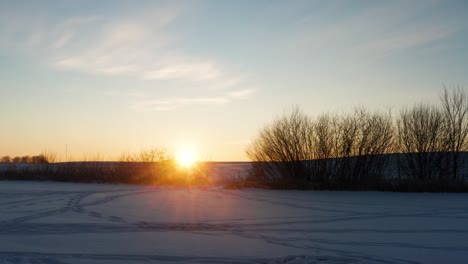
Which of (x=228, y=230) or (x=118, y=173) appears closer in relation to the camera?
(x=228, y=230)

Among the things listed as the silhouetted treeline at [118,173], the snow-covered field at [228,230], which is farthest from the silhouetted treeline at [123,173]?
the snow-covered field at [228,230]

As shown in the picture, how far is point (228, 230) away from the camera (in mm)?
8383

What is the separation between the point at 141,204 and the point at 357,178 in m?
11.0

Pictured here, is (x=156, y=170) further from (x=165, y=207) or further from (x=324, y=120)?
(x=165, y=207)

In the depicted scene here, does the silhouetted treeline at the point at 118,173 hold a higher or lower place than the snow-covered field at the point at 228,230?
higher

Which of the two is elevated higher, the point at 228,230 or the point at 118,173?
the point at 118,173

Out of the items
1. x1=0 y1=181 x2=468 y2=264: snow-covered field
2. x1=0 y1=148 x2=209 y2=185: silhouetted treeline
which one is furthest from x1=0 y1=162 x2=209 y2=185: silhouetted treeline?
x1=0 y1=181 x2=468 y2=264: snow-covered field

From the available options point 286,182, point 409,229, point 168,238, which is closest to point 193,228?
point 168,238

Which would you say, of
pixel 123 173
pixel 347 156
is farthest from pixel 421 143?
pixel 123 173

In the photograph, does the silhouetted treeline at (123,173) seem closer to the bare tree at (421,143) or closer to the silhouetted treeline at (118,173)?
the silhouetted treeline at (118,173)

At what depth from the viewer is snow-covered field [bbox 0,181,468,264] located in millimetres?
6301

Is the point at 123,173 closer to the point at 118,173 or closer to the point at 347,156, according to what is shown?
the point at 118,173

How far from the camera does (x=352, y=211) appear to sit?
11.4m

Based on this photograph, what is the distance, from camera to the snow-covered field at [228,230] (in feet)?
20.7
